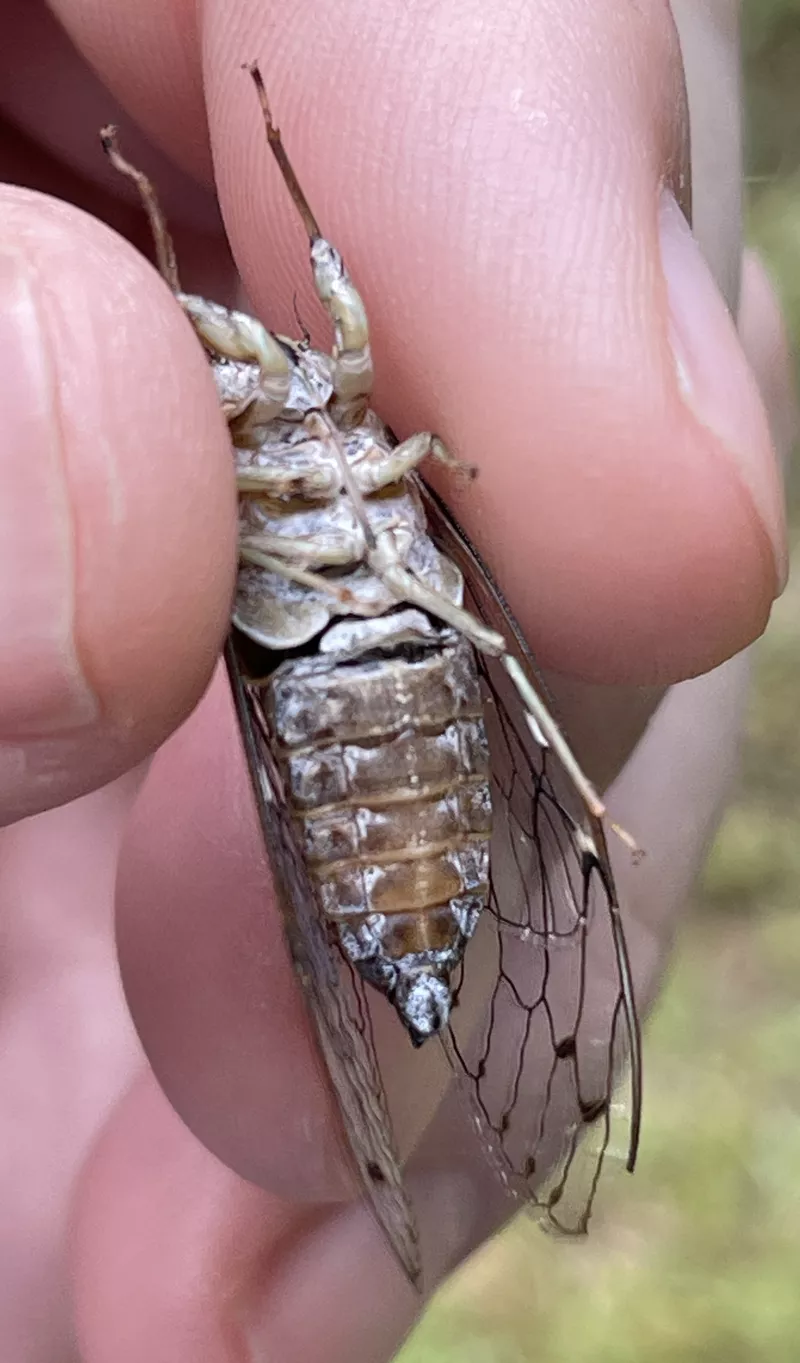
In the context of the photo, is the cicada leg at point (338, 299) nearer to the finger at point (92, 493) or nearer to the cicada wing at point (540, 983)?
the cicada wing at point (540, 983)

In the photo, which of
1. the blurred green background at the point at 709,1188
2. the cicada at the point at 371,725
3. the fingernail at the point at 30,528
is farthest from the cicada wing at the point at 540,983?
the blurred green background at the point at 709,1188

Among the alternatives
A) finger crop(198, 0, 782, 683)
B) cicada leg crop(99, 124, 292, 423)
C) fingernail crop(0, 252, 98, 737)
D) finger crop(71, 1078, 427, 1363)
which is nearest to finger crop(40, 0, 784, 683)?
finger crop(198, 0, 782, 683)

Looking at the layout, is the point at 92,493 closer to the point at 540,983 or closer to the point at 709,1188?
the point at 540,983

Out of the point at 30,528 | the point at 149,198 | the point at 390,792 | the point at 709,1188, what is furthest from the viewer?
the point at 709,1188

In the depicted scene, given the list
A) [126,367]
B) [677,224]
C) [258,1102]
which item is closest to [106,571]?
[126,367]

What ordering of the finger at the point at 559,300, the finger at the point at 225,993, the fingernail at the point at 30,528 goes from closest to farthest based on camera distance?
the fingernail at the point at 30,528 → the finger at the point at 559,300 → the finger at the point at 225,993

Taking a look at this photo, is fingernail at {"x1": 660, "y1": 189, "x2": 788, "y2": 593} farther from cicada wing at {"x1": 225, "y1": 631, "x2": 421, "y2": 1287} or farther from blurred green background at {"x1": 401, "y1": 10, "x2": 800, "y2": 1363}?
blurred green background at {"x1": 401, "y1": 10, "x2": 800, "y2": 1363}

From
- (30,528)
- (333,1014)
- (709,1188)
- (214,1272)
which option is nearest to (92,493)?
(30,528)
